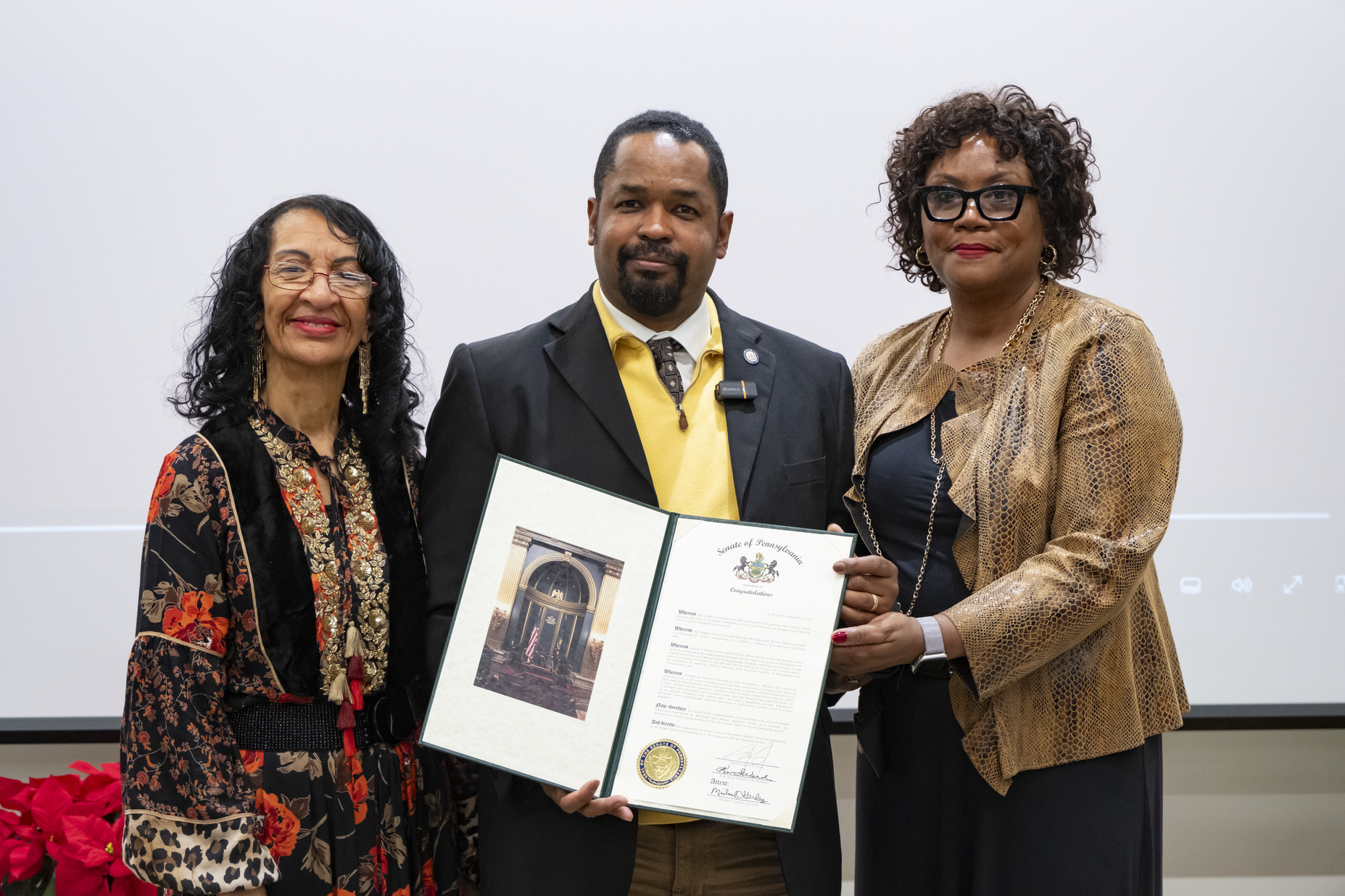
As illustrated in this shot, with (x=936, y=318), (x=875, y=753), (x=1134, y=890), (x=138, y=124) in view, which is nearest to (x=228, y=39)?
(x=138, y=124)

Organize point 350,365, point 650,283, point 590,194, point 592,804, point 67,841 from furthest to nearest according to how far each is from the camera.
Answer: point 590,194
point 67,841
point 350,365
point 650,283
point 592,804

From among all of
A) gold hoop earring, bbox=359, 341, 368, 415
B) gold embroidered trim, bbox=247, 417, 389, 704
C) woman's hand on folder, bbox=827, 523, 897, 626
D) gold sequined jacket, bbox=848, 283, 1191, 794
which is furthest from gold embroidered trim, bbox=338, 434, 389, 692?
gold sequined jacket, bbox=848, 283, 1191, 794

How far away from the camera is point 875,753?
1.85 m

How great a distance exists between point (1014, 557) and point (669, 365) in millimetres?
706

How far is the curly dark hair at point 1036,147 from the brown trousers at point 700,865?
49.4 inches

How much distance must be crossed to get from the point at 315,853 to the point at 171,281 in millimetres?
1752

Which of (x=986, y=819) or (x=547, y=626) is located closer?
(x=547, y=626)

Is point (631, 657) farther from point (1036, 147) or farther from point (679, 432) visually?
point (1036, 147)

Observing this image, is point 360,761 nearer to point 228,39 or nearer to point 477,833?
point 477,833

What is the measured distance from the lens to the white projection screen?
258 cm

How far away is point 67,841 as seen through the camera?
1940 millimetres

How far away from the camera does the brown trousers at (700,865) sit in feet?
5.04
